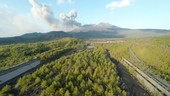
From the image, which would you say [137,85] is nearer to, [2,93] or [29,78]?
[29,78]

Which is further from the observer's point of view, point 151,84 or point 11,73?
point 11,73

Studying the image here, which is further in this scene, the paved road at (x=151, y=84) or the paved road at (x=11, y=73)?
the paved road at (x=11, y=73)

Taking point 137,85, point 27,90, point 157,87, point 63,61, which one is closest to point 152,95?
point 157,87

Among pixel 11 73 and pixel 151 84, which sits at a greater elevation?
pixel 11 73

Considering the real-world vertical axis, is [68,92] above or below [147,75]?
above

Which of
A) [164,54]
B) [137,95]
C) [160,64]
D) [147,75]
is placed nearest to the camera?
[137,95]

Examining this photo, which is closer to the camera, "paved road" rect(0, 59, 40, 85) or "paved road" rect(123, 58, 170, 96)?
"paved road" rect(123, 58, 170, 96)

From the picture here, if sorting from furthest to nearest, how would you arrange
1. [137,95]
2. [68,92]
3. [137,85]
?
[137,85] → [137,95] → [68,92]

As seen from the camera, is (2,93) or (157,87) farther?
(157,87)

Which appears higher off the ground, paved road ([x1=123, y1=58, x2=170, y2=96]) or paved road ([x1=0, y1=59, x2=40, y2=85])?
paved road ([x1=0, y1=59, x2=40, y2=85])

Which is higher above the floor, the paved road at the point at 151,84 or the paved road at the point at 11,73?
the paved road at the point at 11,73
